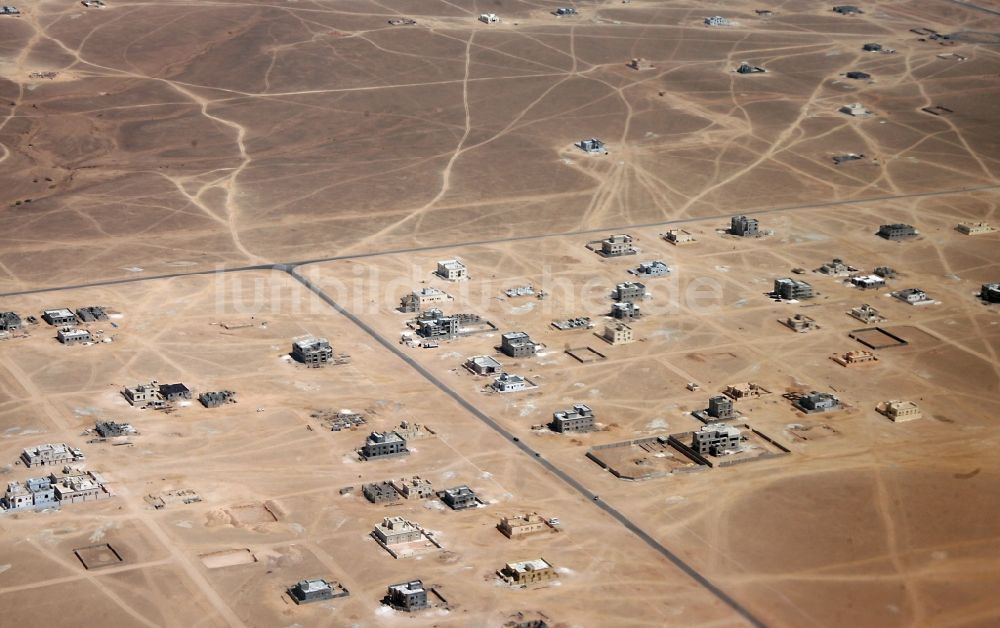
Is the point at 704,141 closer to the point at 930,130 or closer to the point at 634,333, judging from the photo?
the point at 930,130

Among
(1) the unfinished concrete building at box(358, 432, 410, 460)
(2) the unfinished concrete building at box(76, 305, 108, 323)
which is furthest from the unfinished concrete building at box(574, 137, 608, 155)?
(1) the unfinished concrete building at box(358, 432, 410, 460)

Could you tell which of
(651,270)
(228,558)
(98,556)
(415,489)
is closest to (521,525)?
(415,489)

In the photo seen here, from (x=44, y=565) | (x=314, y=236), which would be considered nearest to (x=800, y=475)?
(x=44, y=565)

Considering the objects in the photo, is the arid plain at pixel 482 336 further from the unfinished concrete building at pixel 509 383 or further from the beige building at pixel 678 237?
the unfinished concrete building at pixel 509 383

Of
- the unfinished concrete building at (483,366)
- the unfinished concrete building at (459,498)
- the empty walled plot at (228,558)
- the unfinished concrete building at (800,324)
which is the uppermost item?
the unfinished concrete building at (800,324)

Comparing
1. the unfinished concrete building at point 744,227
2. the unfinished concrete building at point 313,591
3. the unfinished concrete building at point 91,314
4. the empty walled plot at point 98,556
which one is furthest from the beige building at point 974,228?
the empty walled plot at point 98,556
